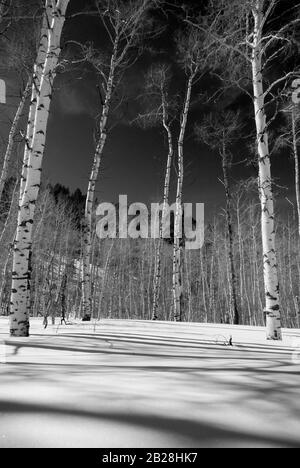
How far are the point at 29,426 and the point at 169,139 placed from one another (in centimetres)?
1322

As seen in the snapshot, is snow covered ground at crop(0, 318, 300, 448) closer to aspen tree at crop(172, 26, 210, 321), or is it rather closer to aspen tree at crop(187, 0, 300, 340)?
aspen tree at crop(187, 0, 300, 340)

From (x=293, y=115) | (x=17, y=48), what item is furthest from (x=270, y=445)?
(x=293, y=115)

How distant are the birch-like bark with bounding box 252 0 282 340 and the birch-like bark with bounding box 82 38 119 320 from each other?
4.82 m

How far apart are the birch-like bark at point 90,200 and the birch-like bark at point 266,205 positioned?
4.82 metres

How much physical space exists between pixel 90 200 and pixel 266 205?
210 inches

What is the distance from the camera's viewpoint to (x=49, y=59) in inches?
199

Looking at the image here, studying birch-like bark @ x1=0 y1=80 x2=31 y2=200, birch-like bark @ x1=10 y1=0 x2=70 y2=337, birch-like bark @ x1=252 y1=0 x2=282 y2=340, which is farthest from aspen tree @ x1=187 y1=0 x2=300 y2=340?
birch-like bark @ x1=0 y1=80 x2=31 y2=200

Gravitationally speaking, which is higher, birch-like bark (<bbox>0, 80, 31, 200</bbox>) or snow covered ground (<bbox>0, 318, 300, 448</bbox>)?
birch-like bark (<bbox>0, 80, 31, 200</bbox>)

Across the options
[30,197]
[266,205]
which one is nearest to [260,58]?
[266,205]

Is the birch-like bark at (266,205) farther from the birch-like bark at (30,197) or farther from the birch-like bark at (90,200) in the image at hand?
the birch-like bark at (90,200)

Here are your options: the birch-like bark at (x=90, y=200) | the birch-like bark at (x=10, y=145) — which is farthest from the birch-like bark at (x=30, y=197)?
the birch-like bark at (x=10, y=145)

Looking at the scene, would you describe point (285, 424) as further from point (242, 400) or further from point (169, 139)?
point (169, 139)

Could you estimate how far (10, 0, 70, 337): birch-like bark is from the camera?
448 centimetres

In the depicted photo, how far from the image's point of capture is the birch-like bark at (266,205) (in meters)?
5.63
